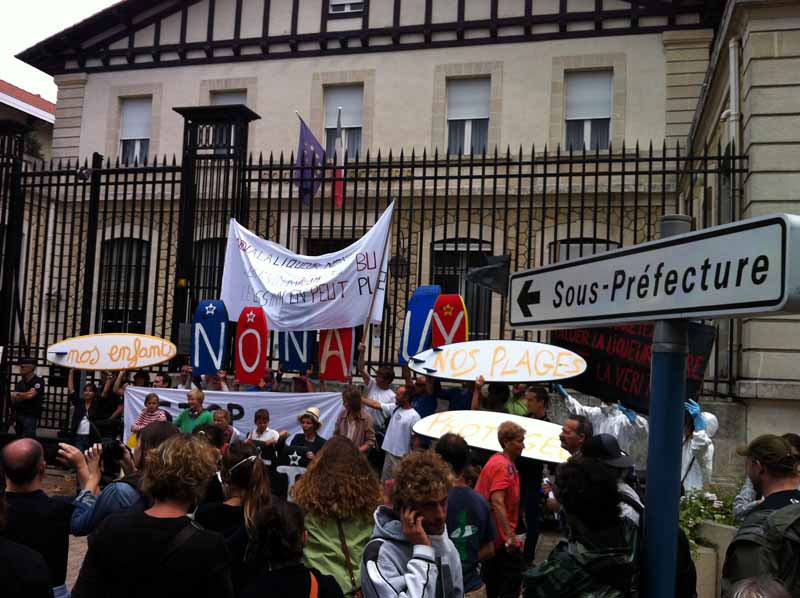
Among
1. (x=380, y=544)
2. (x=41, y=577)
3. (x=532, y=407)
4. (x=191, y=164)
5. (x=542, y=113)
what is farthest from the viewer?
(x=542, y=113)

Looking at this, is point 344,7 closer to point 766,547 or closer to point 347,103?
point 347,103

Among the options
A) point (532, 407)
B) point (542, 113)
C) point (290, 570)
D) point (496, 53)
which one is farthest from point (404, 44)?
point (290, 570)

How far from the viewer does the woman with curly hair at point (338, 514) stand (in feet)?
12.7

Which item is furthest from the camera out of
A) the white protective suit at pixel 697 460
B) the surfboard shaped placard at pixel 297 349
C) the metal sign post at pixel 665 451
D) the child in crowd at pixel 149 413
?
the surfboard shaped placard at pixel 297 349

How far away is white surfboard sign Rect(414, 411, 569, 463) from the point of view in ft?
20.7

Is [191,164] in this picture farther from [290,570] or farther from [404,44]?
[290,570]

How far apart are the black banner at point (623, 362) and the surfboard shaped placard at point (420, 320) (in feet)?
14.4

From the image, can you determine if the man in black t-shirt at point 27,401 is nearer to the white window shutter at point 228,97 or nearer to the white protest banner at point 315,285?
the white protest banner at point 315,285

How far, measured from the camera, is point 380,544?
325 cm

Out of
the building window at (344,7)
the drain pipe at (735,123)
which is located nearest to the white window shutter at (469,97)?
the building window at (344,7)

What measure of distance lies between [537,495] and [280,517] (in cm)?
412

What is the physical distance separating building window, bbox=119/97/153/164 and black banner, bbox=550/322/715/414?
17.1 metres

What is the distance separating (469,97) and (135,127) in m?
8.37

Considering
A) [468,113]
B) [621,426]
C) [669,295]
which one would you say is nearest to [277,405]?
[621,426]
